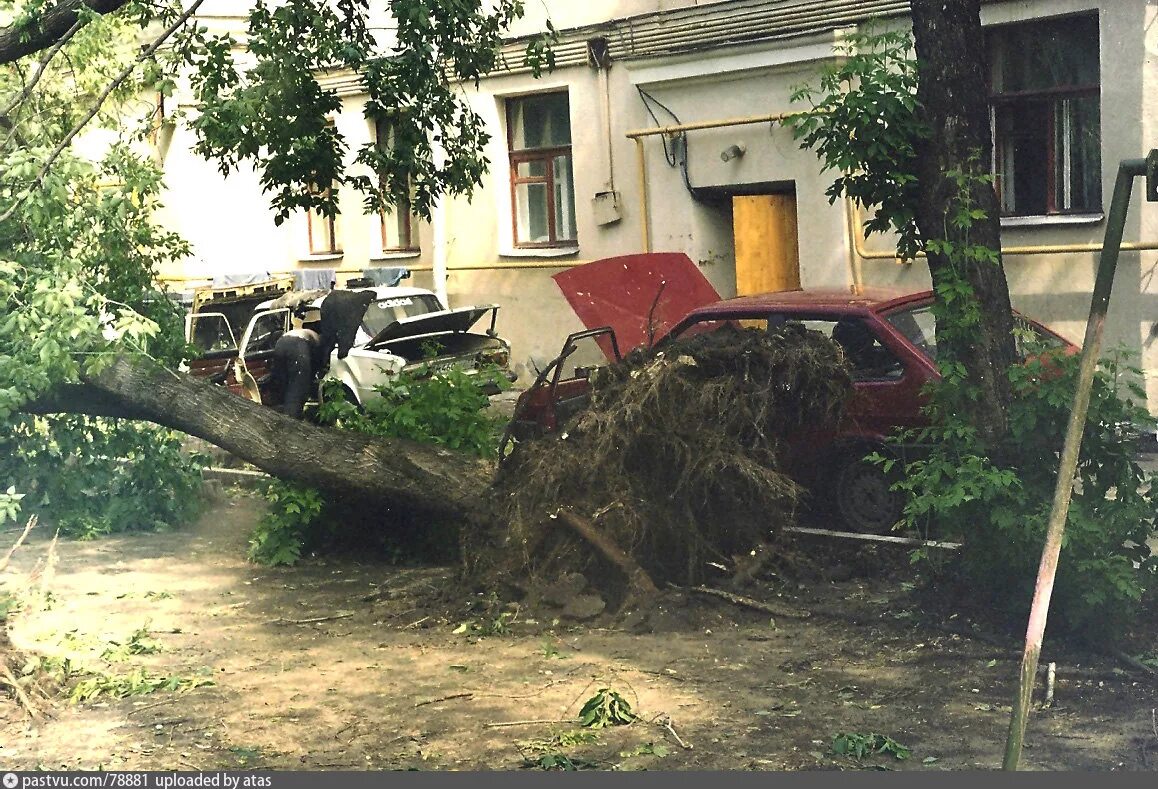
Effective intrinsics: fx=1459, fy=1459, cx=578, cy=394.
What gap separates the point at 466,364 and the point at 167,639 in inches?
242

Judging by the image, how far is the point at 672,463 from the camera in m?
8.34

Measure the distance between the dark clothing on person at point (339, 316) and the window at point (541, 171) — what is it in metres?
6.09

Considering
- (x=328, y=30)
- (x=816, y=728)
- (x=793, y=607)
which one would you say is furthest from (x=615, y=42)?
(x=816, y=728)

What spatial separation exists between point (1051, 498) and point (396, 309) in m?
9.52

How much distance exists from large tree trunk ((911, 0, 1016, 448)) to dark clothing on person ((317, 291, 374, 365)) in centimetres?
648

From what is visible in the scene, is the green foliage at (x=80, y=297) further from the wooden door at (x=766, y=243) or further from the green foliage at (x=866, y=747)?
the wooden door at (x=766, y=243)

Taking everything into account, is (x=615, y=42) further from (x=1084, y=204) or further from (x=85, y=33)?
(x=85, y=33)

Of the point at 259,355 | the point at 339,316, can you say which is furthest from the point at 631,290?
the point at 259,355

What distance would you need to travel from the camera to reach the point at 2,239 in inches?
369

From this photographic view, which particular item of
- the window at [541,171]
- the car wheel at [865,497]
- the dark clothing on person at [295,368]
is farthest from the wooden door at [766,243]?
the car wheel at [865,497]

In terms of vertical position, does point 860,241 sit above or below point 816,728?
above

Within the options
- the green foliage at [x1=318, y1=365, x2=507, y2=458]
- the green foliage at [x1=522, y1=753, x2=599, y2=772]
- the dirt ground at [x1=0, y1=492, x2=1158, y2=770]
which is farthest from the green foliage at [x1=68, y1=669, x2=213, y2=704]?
the green foliage at [x1=318, y1=365, x2=507, y2=458]

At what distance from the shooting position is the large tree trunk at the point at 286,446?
9.42m

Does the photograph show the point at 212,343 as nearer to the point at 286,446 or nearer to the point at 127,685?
the point at 286,446
